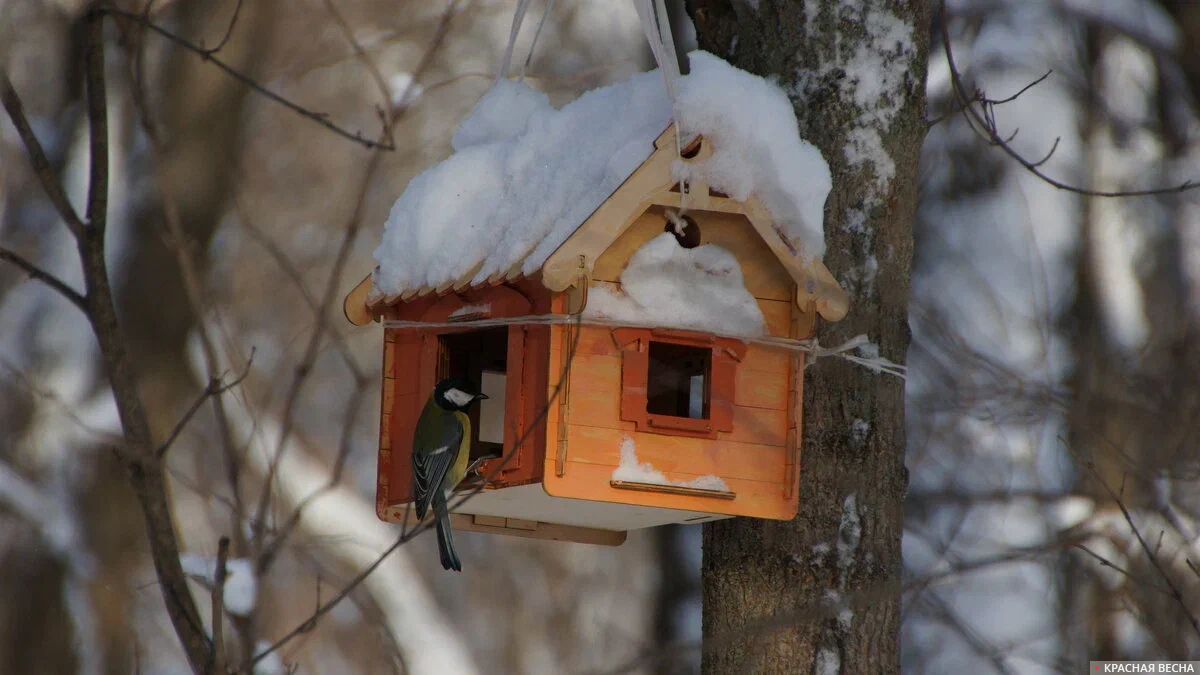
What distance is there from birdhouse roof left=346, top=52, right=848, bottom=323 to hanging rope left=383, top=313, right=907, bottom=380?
8 cm

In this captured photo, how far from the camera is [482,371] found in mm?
3271

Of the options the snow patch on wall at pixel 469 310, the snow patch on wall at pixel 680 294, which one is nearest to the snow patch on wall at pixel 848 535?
the snow patch on wall at pixel 680 294

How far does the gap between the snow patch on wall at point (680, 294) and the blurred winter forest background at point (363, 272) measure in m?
4.04

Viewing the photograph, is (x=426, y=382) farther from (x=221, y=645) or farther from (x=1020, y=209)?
(x=1020, y=209)

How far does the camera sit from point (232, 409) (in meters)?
8.25

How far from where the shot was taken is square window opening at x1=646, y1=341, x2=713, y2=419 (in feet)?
9.37

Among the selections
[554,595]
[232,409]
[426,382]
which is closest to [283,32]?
[232,409]

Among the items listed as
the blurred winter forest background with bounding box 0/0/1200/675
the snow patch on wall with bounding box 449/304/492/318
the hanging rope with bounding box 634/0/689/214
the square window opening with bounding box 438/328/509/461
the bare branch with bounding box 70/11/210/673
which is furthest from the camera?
the blurred winter forest background with bounding box 0/0/1200/675

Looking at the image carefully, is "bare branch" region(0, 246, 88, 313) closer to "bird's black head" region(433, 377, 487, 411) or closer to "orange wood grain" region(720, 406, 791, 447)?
"bird's black head" region(433, 377, 487, 411)

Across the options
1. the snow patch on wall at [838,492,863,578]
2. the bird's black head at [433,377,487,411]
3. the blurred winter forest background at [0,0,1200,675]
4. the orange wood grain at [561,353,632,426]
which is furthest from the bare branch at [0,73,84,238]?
the blurred winter forest background at [0,0,1200,675]

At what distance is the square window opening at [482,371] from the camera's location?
9.87 ft

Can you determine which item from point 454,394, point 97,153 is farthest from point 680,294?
point 97,153

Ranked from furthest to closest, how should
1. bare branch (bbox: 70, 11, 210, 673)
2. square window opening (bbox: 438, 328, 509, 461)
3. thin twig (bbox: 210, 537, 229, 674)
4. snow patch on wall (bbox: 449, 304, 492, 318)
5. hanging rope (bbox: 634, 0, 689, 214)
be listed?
square window opening (bbox: 438, 328, 509, 461) < snow patch on wall (bbox: 449, 304, 492, 318) < bare branch (bbox: 70, 11, 210, 673) < hanging rope (bbox: 634, 0, 689, 214) < thin twig (bbox: 210, 537, 229, 674)

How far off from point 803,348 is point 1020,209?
5.06 meters
